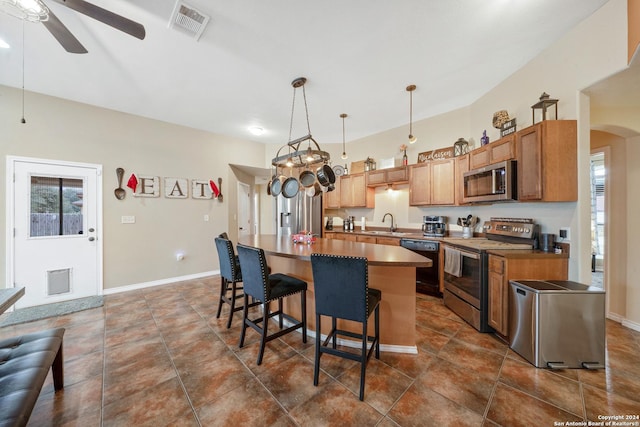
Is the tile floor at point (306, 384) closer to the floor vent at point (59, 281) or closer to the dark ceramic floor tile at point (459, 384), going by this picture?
the dark ceramic floor tile at point (459, 384)

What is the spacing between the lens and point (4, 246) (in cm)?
302

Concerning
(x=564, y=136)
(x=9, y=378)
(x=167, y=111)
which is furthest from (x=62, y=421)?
(x=564, y=136)

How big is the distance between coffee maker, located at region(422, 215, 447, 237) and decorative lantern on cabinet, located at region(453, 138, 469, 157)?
1.06 m

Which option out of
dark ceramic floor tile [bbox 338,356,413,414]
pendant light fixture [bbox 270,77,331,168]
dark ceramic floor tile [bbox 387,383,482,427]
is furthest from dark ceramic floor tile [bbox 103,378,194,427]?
pendant light fixture [bbox 270,77,331,168]

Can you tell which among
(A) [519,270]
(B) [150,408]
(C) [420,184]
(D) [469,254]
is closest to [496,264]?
(A) [519,270]

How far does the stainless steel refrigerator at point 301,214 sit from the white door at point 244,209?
3.33 feet

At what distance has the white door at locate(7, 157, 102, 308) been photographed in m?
3.11

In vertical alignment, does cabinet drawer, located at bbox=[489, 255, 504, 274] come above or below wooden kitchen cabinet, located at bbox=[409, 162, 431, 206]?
below

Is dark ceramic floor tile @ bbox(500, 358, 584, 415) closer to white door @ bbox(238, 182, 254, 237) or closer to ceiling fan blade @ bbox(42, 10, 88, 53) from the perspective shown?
ceiling fan blade @ bbox(42, 10, 88, 53)

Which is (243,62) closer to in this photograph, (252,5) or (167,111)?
(252,5)

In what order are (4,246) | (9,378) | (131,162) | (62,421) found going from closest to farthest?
1. (9,378)
2. (62,421)
3. (4,246)
4. (131,162)

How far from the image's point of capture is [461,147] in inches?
140

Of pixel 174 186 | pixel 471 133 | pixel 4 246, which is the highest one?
pixel 471 133

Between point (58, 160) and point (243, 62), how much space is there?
313 centimetres
